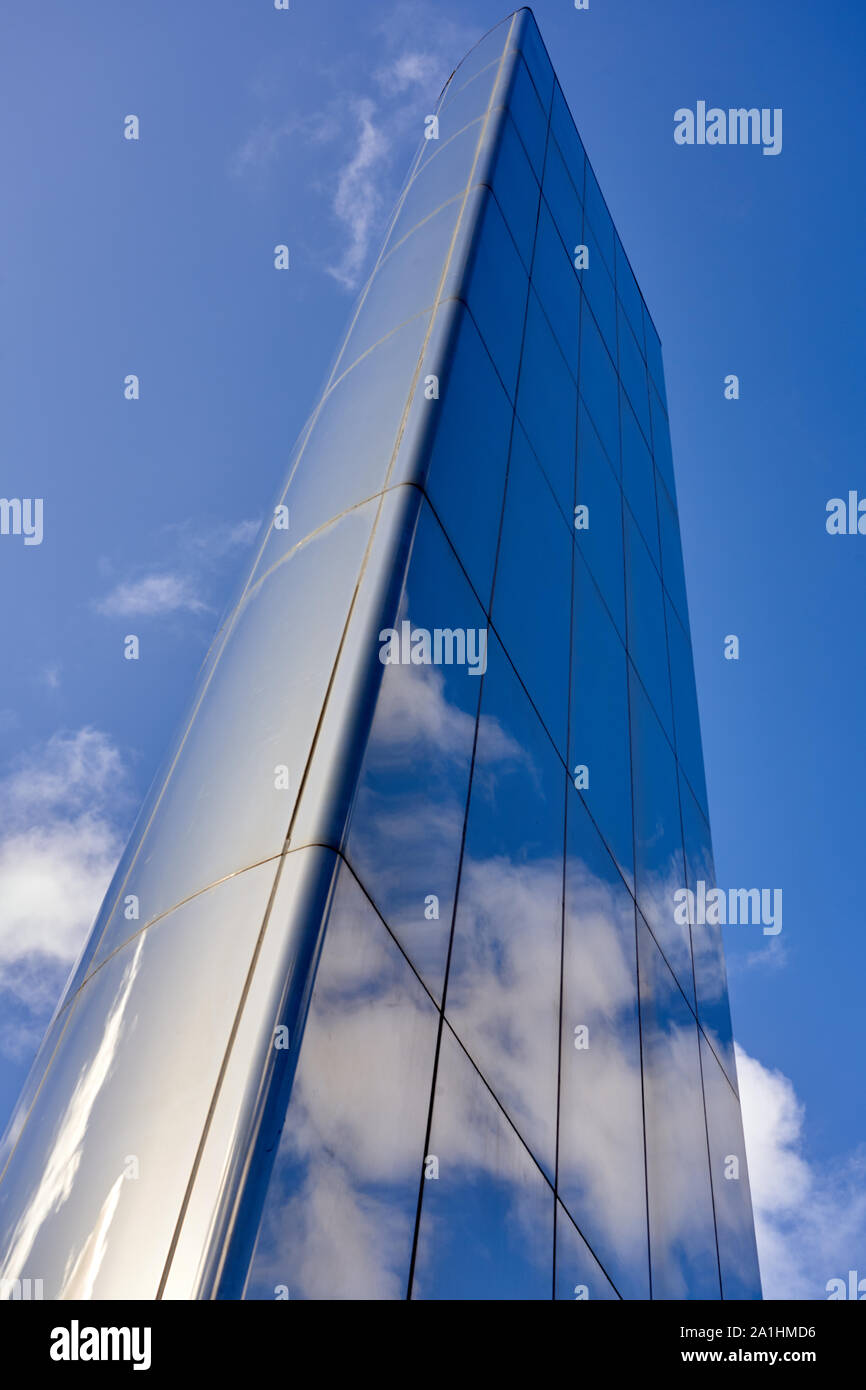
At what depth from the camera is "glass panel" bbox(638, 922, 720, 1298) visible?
878 centimetres

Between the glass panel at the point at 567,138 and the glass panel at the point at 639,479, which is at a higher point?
the glass panel at the point at 567,138

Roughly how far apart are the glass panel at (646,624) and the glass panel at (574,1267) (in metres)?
7.43

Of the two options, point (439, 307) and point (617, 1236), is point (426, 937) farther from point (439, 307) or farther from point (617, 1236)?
point (439, 307)

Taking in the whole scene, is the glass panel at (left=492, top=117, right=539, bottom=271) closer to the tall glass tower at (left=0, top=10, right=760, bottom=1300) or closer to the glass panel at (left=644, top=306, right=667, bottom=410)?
the tall glass tower at (left=0, top=10, right=760, bottom=1300)

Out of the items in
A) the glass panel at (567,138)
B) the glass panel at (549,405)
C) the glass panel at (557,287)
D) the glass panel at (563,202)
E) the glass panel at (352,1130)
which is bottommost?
the glass panel at (352,1130)

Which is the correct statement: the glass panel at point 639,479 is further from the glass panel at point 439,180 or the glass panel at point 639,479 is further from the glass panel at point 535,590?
the glass panel at point 535,590

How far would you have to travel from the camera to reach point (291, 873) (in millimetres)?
5172

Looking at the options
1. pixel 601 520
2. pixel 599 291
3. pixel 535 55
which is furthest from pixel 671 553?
pixel 535 55

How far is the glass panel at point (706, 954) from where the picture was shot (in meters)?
12.5

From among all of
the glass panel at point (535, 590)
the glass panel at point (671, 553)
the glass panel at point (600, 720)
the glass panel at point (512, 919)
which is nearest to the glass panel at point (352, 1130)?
the glass panel at point (512, 919)

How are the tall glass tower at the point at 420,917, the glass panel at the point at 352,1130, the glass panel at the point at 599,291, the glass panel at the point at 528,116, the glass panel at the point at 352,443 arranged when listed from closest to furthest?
the glass panel at the point at 352,1130, the tall glass tower at the point at 420,917, the glass panel at the point at 352,443, the glass panel at the point at 528,116, the glass panel at the point at 599,291

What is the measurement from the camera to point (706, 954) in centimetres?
1312
